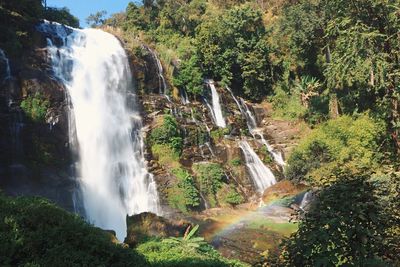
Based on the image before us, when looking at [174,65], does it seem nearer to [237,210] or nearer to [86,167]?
[86,167]

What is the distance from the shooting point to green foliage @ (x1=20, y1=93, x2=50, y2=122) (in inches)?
815

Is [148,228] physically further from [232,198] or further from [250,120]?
[250,120]

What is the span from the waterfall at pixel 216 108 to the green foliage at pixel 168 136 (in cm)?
516

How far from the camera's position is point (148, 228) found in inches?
485

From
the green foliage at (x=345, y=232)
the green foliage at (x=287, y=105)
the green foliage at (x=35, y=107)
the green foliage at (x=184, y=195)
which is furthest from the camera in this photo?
the green foliage at (x=287, y=105)

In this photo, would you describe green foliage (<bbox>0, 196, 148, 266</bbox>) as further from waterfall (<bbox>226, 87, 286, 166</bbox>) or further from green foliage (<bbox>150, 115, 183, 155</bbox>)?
waterfall (<bbox>226, 87, 286, 166</bbox>)

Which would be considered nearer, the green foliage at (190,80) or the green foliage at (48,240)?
the green foliage at (48,240)

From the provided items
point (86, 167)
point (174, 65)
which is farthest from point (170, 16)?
point (86, 167)

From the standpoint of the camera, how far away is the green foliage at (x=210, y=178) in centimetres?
2263

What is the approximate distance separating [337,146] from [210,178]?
7751 mm

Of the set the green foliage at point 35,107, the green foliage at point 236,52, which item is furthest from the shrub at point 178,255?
the green foliage at point 236,52

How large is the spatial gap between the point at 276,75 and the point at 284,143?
355 inches

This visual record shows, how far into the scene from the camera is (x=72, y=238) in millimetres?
4773

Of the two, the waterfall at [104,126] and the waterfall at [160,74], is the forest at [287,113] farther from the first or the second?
the waterfall at [104,126]
